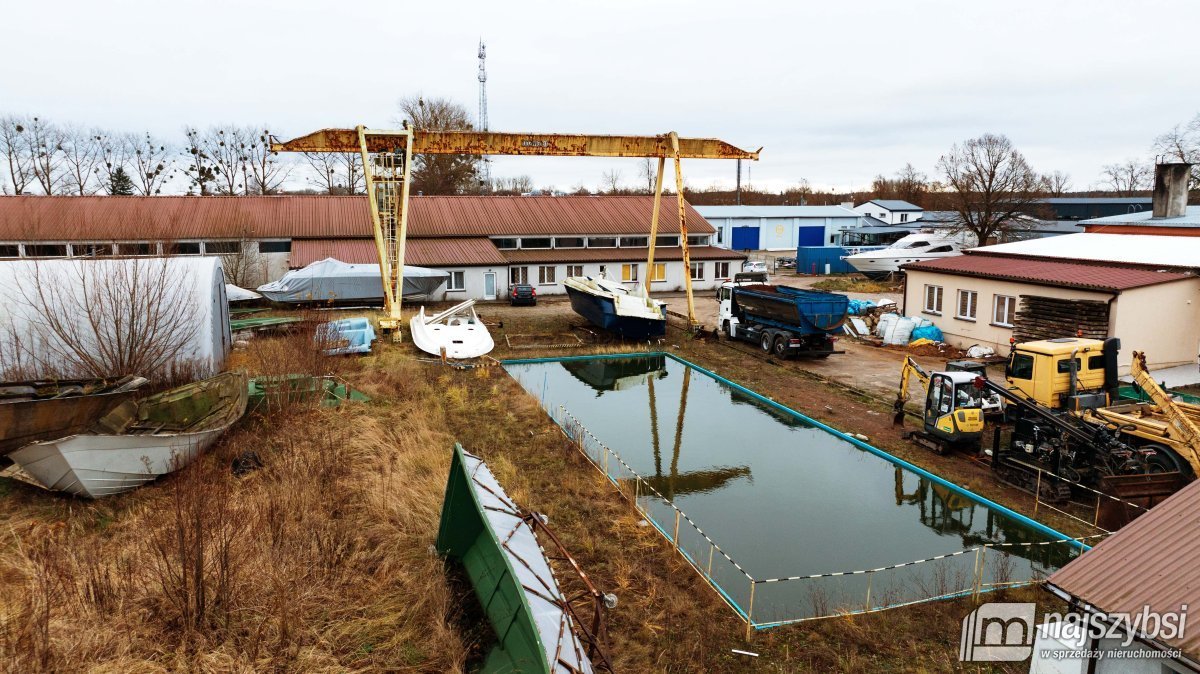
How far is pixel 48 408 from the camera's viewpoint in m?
9.66

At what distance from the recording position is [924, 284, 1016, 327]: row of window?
779 inches

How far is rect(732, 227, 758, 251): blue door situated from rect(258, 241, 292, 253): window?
31.9 metres

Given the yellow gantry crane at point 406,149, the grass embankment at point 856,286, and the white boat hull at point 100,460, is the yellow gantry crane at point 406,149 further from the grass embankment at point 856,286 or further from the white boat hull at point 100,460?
the white boat hull at point 100,460

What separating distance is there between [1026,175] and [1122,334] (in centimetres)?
2081

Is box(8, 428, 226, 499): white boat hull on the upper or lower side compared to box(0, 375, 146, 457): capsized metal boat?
lower

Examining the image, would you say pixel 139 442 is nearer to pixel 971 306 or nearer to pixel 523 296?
pixel 971 306

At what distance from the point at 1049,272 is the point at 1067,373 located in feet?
29.3

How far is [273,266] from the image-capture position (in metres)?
31.8

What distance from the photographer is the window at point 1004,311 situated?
64.6ft

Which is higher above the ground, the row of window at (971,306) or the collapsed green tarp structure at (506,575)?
the row of window at (971,306)

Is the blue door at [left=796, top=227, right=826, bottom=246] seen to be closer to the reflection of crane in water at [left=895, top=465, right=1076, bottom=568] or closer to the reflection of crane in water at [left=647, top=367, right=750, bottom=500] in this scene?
the reflection of crane in water at [left=647, top=367, right=750, bottom=500]

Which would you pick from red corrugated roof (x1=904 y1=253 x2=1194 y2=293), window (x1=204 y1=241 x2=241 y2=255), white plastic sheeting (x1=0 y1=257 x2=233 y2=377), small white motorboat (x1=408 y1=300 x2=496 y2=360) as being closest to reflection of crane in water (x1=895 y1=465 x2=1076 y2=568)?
red corrugated roof (x1=904 y1=253 x2=1194 y2=293)

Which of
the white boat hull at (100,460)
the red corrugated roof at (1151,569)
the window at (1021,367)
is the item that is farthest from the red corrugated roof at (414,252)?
the red corrugated roof at (1151,569)

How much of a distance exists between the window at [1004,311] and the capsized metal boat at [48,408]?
67.1 feet
